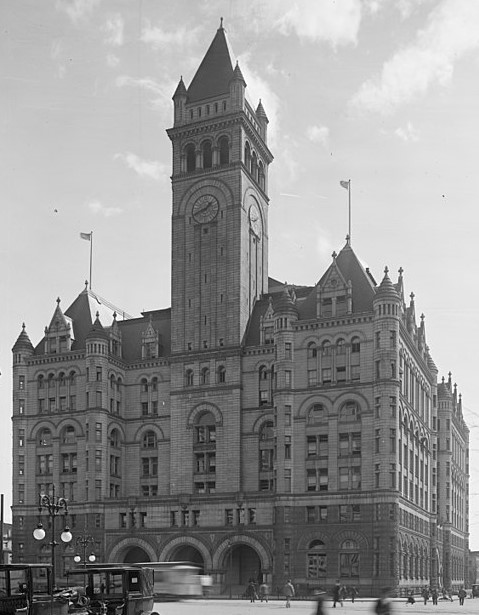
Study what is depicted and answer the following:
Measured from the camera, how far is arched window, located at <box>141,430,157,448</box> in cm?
9262

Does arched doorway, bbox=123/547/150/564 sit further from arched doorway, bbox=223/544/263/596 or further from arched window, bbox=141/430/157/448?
arched window, bbox=141/430/157/448

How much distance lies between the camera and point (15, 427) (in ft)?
311

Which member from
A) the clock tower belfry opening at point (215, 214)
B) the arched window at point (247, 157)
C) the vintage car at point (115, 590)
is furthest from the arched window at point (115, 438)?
the vintage car at point (115, 590)

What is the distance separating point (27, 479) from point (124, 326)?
18.3 m

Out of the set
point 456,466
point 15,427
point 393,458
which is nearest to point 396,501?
point 393,458

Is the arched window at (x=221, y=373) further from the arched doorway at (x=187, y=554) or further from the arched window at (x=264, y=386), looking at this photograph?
the arched doorway at (x=187, y=554)

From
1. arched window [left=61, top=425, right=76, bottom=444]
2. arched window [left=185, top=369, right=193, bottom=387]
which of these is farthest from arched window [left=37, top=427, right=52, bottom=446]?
arched window [left=185, top=369, right=193, bottom=387]

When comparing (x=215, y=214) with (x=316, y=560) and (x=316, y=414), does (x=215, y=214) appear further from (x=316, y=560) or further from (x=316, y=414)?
(x=316, y=560)

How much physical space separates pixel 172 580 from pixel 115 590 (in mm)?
27734

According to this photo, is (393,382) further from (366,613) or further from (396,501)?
(366,613)

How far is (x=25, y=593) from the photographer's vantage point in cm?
2916

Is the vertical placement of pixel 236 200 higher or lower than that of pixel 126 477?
higher

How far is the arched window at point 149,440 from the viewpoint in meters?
92.6

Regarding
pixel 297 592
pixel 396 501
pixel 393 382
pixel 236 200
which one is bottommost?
pixel 297 592
